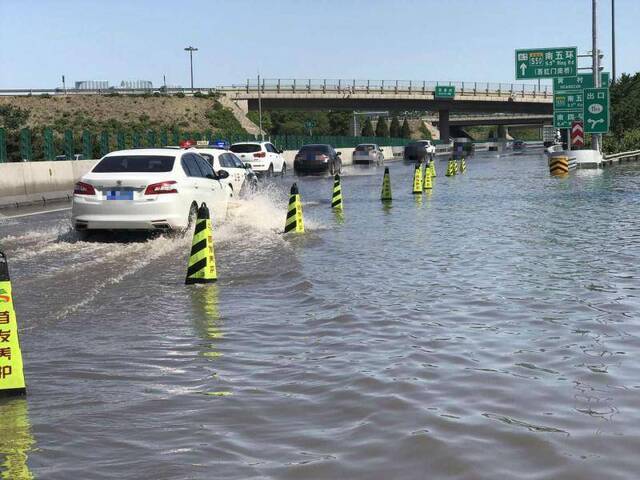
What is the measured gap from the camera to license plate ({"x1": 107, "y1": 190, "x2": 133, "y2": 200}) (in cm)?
1460

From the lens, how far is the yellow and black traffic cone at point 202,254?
35.9 ft

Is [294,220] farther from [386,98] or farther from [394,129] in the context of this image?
[394,129]

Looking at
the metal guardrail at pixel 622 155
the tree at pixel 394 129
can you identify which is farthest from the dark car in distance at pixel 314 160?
the tree at pixel 394 129

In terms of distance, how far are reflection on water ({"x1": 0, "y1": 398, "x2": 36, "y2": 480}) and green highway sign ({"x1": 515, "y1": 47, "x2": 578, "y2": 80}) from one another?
53544 mm

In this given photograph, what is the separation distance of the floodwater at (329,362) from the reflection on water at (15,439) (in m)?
0.02

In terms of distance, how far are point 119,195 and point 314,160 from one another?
28396mm

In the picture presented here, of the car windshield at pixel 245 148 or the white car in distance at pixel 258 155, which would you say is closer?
the white car in distance at pixel 258 155

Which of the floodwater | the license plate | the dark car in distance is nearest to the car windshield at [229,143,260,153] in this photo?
the dark car in distance

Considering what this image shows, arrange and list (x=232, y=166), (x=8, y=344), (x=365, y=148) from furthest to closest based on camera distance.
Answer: (x=365, y=148), (x=232, y=166), (x=8, y=344)

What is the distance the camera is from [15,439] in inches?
209

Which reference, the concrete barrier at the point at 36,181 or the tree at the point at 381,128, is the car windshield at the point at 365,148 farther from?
the tree at the point at 381,128

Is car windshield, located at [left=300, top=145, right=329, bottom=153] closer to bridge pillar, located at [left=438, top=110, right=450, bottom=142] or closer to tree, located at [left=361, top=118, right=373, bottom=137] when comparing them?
bridge pillar, located at [left=438, top=110, right=450, bottom=142]

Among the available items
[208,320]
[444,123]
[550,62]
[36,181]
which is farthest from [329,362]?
[444,123]

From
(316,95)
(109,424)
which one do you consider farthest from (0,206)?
(316,95)
